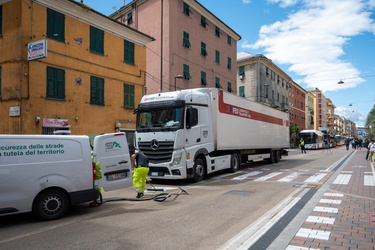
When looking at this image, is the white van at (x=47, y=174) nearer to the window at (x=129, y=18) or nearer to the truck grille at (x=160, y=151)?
the truck grille at (x=160, y=151)

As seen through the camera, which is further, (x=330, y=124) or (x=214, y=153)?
(x=330, y=124)

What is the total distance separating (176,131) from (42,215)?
529 cm

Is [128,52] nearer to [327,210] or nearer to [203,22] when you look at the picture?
[203,22]

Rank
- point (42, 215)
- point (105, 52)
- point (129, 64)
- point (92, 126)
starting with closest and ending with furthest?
point (42, 215), point (92, 126), point (105, 52), point (129, 64)

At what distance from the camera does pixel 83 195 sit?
6.64 m

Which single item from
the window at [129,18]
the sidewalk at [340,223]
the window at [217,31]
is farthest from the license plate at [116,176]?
the window at [217,31]

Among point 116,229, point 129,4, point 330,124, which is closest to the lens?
point 116,229

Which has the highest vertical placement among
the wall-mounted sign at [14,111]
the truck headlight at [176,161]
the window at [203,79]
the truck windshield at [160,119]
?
the window at [203,79]

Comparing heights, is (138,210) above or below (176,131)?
below

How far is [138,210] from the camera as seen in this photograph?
7.03 metres

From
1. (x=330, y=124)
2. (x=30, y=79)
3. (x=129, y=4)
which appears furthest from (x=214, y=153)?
(x=330, y=124)

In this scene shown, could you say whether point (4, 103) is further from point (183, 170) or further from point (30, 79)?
point (183, 170)

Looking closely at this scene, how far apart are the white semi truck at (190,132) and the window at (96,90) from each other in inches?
278

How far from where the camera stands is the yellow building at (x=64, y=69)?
1431 centimetres
